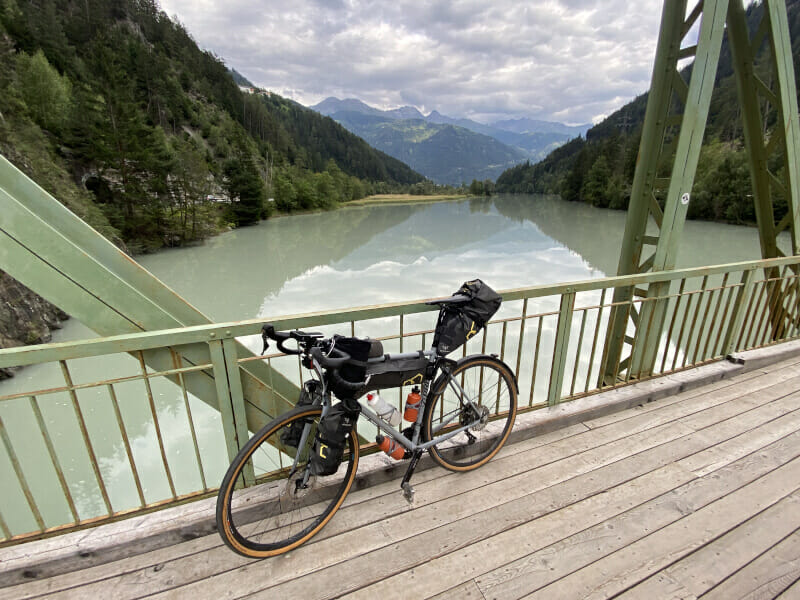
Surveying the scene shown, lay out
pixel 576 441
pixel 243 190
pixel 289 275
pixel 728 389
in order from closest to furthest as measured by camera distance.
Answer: pixel 576 441 < pixel 728 389 < pixel 289 275 < pixel 243 190

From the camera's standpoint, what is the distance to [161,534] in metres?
1.54

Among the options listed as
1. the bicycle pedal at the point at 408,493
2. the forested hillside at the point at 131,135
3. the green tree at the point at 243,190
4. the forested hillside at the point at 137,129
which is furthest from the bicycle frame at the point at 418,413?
the green tree at the point at 243,190

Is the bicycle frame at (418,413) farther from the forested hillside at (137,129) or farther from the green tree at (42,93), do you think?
the green tree at (42,93)

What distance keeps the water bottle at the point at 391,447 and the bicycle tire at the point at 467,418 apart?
6.6 inches

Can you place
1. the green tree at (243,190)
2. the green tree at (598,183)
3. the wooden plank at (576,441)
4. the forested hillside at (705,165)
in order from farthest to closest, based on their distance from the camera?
the green tree at (598,183) < the green tree at (243,190) < the forested hillside at (705,165) < the wooden plank at (576,441)

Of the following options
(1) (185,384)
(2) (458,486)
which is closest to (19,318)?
(1) (185,384)

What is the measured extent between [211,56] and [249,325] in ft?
245

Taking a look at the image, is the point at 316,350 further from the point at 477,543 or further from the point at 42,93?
the point at 42,93

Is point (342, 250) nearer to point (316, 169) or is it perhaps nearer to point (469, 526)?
point (469, 526)

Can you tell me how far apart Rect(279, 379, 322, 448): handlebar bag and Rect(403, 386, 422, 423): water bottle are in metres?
0.47

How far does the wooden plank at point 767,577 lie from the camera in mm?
1356

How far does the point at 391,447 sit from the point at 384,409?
0.22 meters

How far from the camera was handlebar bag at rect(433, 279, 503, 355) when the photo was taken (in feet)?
5.60

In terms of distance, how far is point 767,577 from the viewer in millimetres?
1414
